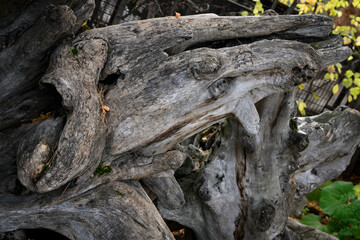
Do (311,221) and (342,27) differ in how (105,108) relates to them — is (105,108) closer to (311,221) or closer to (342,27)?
(342,27)

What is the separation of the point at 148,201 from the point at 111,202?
0.42 meters

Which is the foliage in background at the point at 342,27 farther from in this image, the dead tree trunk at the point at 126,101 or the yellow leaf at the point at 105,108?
the yellow leaf at the point at 105,108

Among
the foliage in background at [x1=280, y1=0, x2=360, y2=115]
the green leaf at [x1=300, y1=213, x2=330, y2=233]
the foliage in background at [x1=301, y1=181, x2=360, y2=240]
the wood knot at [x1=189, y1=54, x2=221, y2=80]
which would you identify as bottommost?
the green leaf at [x1=300, y1=213, x2=330, y2=233]

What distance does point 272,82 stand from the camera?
3957 millimetres

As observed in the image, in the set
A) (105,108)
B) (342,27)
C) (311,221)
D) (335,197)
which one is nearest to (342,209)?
(335,197)

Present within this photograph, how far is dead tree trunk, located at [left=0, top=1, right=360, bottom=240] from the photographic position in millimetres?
3113

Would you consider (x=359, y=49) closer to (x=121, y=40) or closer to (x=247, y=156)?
(x=247, y=156)

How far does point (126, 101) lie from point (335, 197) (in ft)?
17.5

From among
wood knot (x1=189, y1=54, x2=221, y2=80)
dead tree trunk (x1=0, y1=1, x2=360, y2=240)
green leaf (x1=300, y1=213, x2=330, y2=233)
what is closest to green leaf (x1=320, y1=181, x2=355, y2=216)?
green leaf (x1=300, y1=213, x2=330, y2=233)

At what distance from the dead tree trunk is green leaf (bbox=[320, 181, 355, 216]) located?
325 cm

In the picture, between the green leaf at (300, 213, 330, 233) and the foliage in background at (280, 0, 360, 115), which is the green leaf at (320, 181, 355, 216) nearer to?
the green leaf at (300, 213, 330, 233)

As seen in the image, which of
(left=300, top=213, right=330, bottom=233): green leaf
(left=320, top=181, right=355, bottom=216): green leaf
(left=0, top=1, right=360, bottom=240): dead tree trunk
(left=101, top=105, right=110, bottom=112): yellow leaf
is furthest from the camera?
(left=300, top=213, right=330, bottom=233): green leaf

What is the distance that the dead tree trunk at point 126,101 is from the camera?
3.11 m

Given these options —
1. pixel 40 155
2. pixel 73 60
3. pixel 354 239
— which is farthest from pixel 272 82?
pixel 354 239
